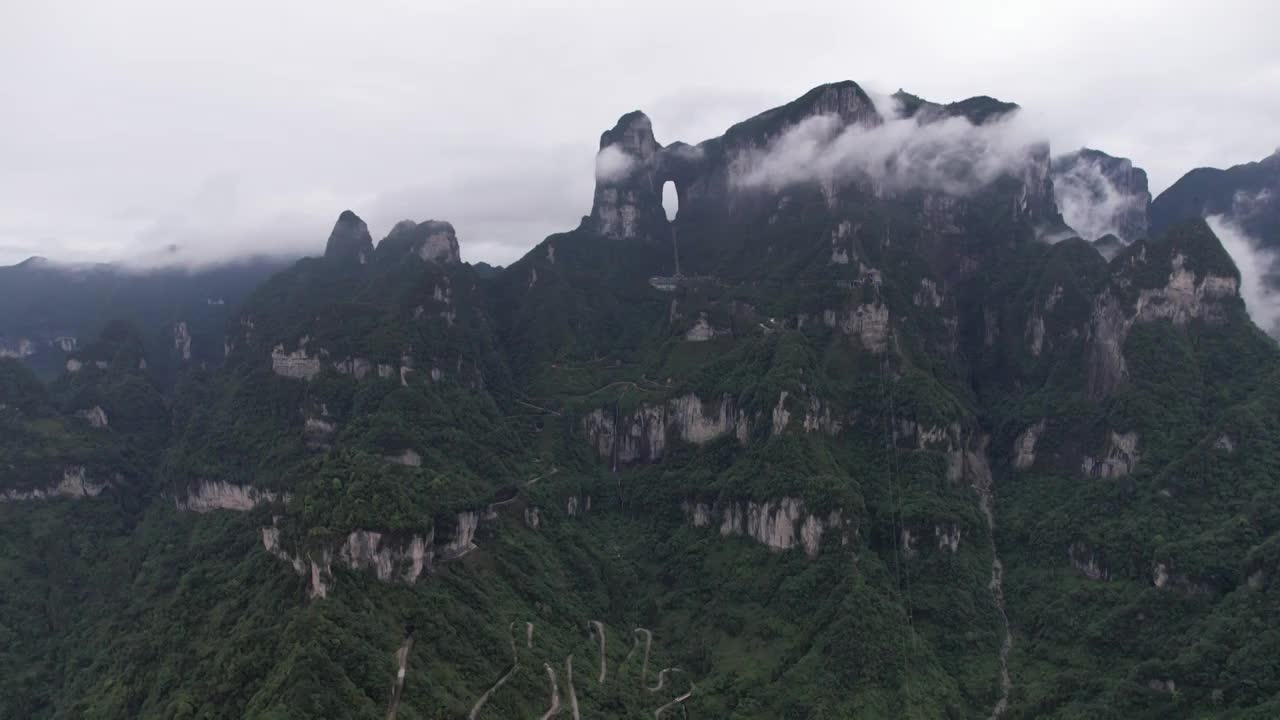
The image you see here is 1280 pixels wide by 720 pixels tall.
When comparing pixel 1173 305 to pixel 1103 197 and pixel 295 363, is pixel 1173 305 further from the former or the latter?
pixel 295 363

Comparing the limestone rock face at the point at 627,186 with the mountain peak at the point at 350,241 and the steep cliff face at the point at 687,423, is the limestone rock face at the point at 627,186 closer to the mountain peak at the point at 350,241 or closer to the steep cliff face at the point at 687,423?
the mountain peak at the point at 350,241

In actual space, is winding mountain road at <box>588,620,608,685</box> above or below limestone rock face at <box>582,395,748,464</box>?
below

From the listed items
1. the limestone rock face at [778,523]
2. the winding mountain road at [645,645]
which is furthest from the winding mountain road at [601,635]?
the limestone rock face at [778,523]

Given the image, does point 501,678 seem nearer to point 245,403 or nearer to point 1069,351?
point 245,403

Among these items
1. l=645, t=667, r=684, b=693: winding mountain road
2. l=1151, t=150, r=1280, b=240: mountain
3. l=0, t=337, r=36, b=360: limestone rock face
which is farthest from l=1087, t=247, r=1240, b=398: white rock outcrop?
l=0, t=337, r=36, b=360: limestone rock face

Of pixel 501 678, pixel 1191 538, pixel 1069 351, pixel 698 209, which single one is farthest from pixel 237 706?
pixel 698 209

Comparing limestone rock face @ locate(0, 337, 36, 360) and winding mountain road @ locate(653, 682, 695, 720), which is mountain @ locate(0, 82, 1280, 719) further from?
limestone rock face @ locate(0, 337, 36, 360)

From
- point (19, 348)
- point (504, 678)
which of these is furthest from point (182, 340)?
point (504, 678)

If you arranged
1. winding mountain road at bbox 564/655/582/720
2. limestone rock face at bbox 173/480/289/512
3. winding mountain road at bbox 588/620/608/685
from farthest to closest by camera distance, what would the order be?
limestone rock face at bbox 173/480/289/512, winding mountain road at bbox 588/620/608/685, winding mountain road at bbox 564/655/582/720
